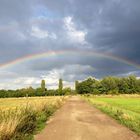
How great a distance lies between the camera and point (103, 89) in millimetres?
164250

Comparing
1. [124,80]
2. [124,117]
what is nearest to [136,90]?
[124,80]

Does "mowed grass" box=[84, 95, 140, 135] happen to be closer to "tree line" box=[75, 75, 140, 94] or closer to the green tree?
"tree line" box=[75, 75, 140, 94]

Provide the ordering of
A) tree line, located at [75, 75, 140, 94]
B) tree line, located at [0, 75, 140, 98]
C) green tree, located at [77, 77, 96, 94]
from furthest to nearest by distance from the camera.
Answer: green tree, located at [77, 77, 96, 94] → tree line, located at [75, 75, 140, 94] → tree line, located at [0, 75, 140, 98]

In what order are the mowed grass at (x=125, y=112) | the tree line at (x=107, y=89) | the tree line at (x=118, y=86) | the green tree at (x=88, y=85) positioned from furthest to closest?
the green tree at (x=88, y=85) → the tree line at (x=118, y=86) → the tree line at (x=107, y=89) → the mowed grass at (x=125, y=112)

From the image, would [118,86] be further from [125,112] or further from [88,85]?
[125,112]

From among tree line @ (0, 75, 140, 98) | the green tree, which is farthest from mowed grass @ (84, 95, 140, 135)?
the green tree

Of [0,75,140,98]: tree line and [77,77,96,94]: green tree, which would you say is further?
[77,77,96,94]: green tree

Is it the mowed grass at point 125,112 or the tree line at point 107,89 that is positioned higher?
the tree line at point 107,89

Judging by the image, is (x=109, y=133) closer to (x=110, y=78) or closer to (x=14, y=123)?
(x=14, y=123)

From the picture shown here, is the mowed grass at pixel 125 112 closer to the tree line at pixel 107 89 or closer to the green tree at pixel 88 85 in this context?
the tree line at pixel 107 89

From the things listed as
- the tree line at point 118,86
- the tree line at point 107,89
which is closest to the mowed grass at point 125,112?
the tree line at point 107,89

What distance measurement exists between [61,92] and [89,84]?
19.6 meters

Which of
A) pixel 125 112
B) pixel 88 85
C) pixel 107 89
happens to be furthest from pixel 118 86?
pixel 125 112

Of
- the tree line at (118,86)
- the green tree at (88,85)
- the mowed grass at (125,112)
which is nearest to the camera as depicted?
the mowed grass at (125,112)
